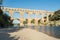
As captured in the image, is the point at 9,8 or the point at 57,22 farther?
the point at 9,8

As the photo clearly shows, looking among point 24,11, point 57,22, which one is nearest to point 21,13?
point 24,11

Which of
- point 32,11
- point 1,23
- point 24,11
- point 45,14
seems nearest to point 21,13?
point 24,11

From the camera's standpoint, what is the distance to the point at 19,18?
319ft

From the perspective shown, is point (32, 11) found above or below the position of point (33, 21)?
above

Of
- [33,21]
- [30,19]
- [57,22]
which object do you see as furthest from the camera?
[33,21]

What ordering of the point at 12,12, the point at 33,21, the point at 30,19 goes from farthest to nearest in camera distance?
the point at 33,21
the point at 30,19
the point at 12,12

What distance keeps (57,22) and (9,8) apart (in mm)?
32414

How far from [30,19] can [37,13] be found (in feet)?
27.6

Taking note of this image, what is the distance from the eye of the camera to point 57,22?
76562 millimetres

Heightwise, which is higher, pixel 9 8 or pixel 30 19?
pixel 9 8

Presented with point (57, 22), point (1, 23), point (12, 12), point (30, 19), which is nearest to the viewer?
point (1, 23)

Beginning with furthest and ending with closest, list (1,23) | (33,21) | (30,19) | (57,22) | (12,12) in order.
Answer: (33,21)
(30,19)
(12,12)
(57,22)
(1,23)

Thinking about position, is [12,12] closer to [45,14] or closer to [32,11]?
[32,11]

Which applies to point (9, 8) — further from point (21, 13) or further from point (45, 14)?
point (45, 14)
